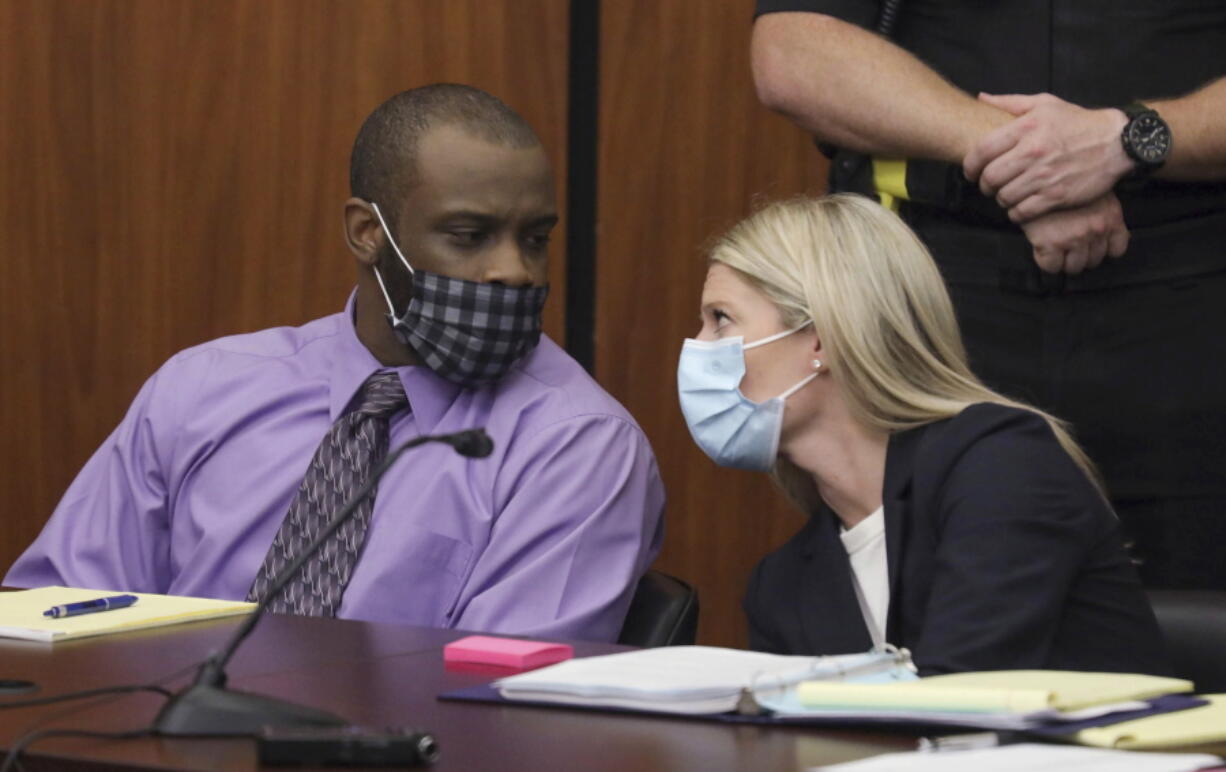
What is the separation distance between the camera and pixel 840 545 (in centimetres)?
219

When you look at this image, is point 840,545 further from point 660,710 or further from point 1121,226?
point 660,710

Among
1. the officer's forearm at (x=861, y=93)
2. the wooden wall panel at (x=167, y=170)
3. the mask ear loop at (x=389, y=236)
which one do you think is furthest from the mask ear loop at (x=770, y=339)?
the wooden wall panel at (x=167, y=170)

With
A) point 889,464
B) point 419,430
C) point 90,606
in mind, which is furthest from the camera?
point 419,430

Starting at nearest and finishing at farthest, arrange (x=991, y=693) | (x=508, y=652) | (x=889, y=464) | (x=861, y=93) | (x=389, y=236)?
(x=991, y=693), (x=508, y=652), (x=889, y=464), (x=861, y=93), (x=389, y=236)

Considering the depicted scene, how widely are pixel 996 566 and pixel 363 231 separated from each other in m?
1.24

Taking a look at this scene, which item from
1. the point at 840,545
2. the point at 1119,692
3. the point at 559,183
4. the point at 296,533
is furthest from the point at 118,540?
the point at 1119,692

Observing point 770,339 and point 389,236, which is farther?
point 389,236

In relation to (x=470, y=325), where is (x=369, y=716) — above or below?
below

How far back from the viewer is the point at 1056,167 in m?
2.27

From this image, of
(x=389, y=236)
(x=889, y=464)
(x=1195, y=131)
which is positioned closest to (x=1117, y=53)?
(x=1195, y=131)

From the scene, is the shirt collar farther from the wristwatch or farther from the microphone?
the microphone

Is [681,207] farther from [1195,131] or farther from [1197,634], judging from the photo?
[1197,634]

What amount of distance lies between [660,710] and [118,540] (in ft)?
4.64

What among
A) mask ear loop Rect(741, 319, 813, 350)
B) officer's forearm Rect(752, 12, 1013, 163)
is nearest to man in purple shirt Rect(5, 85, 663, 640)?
mask ear loop Rect(741, 319, 813, 350)
